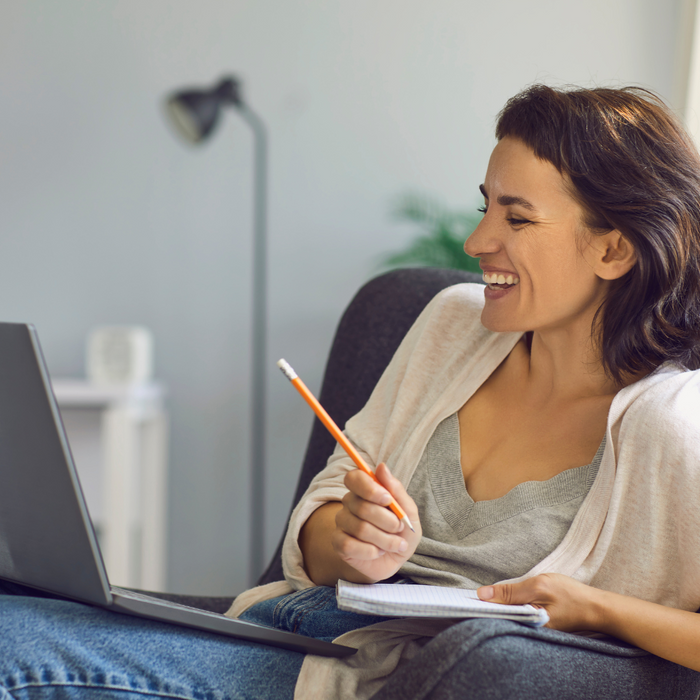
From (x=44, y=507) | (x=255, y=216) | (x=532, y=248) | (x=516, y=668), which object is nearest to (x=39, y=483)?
(x=44, y=507)

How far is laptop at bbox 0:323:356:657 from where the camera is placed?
499 millimetres

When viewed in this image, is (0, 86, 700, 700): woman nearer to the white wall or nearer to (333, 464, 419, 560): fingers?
(333, 464, 419, 560): fingers

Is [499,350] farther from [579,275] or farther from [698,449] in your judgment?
[698,449]

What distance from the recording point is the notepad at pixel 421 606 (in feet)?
1.79

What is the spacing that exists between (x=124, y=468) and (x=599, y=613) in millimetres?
1250

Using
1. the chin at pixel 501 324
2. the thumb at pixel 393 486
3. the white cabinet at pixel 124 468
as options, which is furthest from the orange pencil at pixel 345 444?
the white cabinet at pixel 124 468

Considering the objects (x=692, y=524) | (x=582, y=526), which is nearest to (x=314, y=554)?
(x=582, y=526)

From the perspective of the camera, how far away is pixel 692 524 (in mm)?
694

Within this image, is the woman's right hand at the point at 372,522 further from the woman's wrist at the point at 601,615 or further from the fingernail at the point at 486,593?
the woman's wrist at the point at 601,615

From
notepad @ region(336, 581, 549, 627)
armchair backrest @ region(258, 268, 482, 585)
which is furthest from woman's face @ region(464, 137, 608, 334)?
notepad @ region(336, 581, 549, 627)

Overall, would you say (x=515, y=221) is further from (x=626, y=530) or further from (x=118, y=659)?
(x=118, y=659)

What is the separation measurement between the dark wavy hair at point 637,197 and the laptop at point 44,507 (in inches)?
22.3

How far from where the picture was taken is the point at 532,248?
0.85 metres

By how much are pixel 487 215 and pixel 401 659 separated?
54 centimetres
